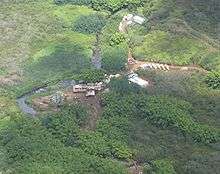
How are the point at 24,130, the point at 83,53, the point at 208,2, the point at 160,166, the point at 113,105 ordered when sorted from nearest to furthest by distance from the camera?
1. the point at 160,166
2. the point at 24,130
3. the point at 113,105
4. the point at 83,53
5. the point at 208,2

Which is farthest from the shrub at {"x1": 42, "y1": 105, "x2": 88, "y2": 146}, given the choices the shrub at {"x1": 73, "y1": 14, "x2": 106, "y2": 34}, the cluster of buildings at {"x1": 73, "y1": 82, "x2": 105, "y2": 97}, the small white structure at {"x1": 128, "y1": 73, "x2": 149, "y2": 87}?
the shrub at {"x1": 73, "y1": 14, "x2": 106, "y2": 34}

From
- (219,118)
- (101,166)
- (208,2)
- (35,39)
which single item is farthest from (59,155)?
(208,2)

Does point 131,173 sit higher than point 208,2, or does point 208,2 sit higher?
point 208,2

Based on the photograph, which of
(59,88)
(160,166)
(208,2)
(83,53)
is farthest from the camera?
(208,2)

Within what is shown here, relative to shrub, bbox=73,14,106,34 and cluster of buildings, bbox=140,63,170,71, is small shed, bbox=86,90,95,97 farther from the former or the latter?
shrub, bbox=73,14,106,34

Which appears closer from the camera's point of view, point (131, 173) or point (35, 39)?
point (131, 173)

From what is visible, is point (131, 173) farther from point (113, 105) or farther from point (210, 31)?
point (210, 31)

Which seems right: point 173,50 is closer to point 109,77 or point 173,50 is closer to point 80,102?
point 109,77
